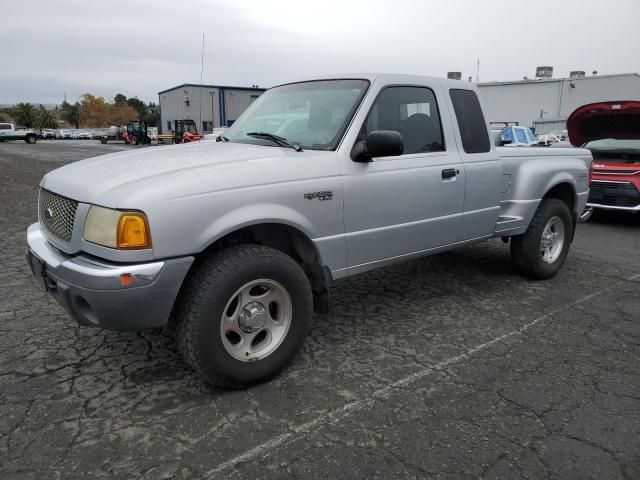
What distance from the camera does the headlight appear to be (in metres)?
2.39

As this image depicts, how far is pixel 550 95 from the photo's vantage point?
1645 inches

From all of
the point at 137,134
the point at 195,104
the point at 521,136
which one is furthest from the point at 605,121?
the point at 195,104

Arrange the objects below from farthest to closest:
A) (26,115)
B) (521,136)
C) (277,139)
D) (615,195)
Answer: (26,115), (521,136), (615,195), (277,139)

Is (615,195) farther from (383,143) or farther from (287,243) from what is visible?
(287,243)

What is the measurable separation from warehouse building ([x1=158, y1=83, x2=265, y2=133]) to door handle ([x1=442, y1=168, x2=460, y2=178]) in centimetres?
4106

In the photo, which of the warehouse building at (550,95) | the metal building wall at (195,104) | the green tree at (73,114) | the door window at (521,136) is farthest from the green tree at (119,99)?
the door window at (521,136)

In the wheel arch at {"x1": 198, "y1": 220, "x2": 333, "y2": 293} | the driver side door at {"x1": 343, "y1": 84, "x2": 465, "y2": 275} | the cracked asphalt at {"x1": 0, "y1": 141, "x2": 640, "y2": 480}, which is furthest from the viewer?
the driver side door at {"x1": 343, "y1": 84, "x2": 465, "y2": 275}

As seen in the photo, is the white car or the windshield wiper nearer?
the windshield wiper

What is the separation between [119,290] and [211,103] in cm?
4495

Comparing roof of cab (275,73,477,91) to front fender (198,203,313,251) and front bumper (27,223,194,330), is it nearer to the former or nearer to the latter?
front fender (198,203,313,251)

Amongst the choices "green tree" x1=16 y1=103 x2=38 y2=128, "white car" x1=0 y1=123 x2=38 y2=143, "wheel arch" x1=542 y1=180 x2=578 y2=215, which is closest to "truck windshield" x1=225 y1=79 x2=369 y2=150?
"wheel arch" x1=542 y1=180 x2=578 y2=215

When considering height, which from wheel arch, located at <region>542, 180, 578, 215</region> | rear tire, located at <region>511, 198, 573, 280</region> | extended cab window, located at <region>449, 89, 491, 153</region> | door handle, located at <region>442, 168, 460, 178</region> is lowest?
rear tire, located at <region>511, 198, 573, 280</region>

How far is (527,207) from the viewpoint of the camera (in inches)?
181

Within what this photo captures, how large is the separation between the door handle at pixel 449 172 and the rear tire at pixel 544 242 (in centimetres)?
139
